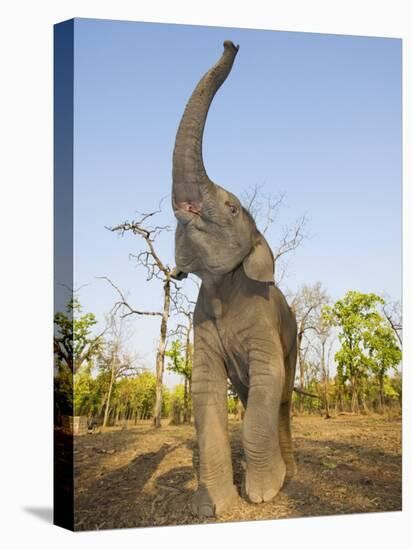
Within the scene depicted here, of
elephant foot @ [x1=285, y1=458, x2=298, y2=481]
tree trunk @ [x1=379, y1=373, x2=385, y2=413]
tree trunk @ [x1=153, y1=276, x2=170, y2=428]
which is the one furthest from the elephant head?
tree trunk @ [x1=379, y1=373, x2=385, y2=413]

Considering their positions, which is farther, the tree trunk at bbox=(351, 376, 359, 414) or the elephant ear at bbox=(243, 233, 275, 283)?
the tree trunk at bbox=(351, 376, 359, 414)

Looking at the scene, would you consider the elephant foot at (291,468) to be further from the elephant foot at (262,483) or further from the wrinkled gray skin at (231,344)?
the elephant foot at (262,483)

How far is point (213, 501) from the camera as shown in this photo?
31.3 ft

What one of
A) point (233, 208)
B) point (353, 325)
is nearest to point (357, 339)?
point (353, 325)

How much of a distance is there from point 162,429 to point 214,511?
1.51 m

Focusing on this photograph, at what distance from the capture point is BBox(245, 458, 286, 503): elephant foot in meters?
9.54

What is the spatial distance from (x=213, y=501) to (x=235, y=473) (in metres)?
0.59

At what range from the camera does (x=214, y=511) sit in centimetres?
955

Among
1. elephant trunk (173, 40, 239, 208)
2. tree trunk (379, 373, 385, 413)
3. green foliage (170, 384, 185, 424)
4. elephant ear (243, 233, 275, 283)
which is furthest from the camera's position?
tree trunk (379, 373, 385, 413)

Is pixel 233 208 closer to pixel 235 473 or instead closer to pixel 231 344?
pixel 231 344

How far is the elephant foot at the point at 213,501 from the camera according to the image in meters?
9.53

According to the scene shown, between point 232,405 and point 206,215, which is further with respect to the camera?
point 232,405

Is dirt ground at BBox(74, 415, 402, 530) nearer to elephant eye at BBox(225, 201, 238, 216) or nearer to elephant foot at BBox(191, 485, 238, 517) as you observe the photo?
elephant foot at BBox(191, 485, 238, 517)

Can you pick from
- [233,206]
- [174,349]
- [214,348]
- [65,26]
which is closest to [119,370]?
[174,349]
